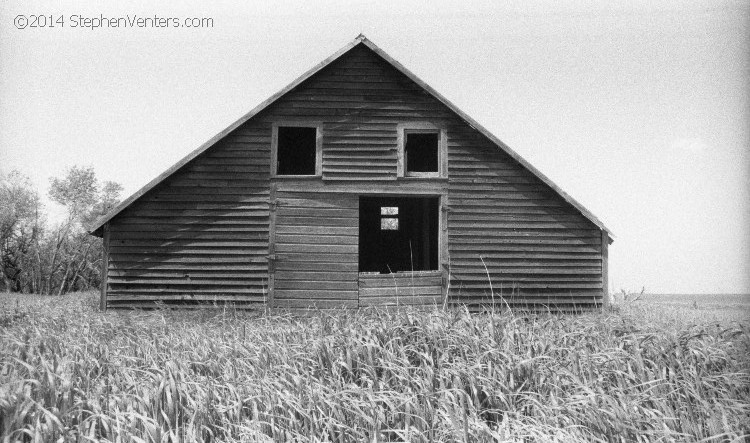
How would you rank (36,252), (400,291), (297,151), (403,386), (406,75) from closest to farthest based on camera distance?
1. (403,386)
2. (400,291)
3. (406,75)
4. (297,151)
5. (36,252)

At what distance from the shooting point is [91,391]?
4.30 metres

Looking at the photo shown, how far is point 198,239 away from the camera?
11781 mm

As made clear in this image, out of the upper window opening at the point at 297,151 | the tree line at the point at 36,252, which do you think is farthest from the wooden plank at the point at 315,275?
the tree line at the point at 36,252

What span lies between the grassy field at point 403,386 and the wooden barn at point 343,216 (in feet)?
18.6

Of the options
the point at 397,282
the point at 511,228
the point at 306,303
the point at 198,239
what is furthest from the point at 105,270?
the point at 511,228

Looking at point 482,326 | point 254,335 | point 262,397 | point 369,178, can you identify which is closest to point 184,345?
point 254,335

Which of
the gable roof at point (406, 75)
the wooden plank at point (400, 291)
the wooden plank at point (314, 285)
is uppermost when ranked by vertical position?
the gable roof at point (406, 75)

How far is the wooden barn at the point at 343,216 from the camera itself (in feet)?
38.4

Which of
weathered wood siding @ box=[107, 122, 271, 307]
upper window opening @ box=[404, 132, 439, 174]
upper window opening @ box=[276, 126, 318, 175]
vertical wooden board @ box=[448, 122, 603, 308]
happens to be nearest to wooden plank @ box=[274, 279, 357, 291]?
weathered wood siding @ box=[107, 122, 271, 307]

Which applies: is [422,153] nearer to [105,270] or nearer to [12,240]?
[105,270]

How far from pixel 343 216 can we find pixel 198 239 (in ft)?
10.9

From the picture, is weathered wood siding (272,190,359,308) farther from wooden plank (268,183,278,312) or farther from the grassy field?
the grassy field

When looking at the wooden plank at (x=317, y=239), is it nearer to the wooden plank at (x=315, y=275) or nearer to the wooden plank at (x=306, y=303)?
the wooden plank at (x=315, y=275)

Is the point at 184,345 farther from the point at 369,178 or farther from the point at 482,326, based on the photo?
the point at 369,178
